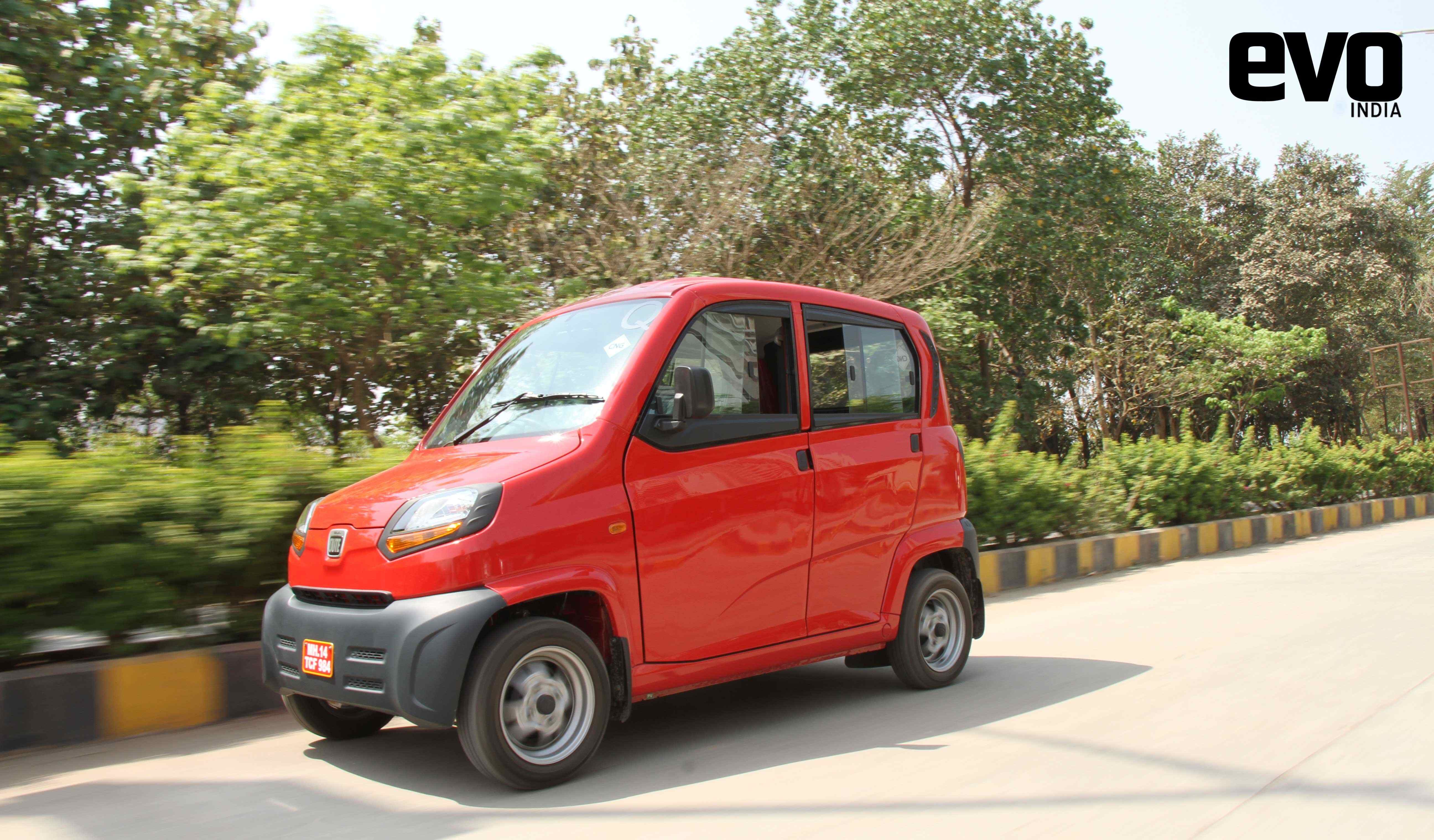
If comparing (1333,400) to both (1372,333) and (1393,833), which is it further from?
(1393,833)

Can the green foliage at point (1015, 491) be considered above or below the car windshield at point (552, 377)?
below

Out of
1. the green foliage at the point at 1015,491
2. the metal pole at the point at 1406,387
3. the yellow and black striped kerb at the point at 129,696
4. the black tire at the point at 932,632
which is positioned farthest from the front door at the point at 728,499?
the metal pole at the point at 1406,387

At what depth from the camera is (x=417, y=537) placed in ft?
13.2

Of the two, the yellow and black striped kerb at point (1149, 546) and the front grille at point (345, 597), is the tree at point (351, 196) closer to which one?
the front grille at point (345, 597)

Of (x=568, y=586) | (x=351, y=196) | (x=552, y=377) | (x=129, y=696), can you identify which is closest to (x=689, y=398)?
(x=552, y=377)

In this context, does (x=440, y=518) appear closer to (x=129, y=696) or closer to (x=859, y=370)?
(x=129, y=696)

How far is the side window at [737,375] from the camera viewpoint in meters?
4.60

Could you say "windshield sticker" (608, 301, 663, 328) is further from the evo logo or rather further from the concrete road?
the evo logo

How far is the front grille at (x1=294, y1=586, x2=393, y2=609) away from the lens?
13.4 ft

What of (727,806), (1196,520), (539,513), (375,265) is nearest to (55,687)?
(539,513)

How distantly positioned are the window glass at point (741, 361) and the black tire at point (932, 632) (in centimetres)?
134

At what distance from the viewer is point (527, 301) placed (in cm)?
1093

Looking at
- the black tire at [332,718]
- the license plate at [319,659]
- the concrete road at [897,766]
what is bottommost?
the concrete road at [897,766]

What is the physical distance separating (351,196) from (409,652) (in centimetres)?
597
